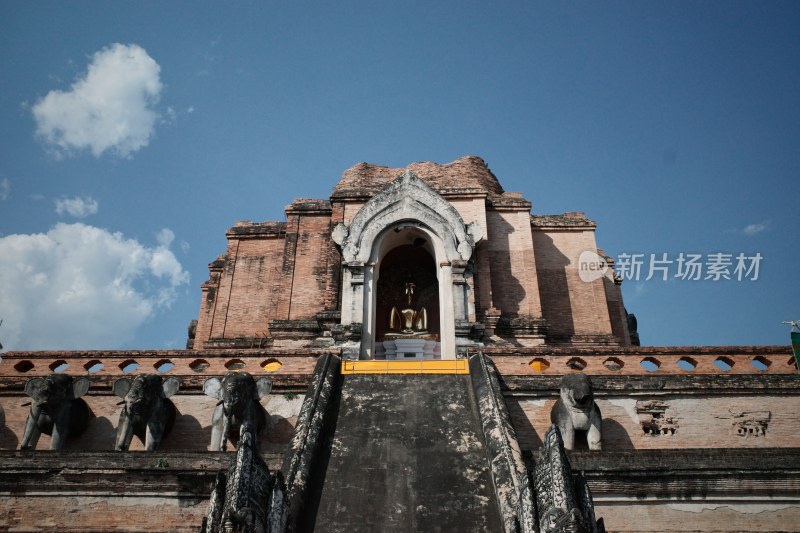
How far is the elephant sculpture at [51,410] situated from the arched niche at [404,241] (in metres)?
6.41

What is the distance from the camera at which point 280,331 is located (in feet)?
55.7

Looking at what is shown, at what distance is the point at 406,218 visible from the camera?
17.5m

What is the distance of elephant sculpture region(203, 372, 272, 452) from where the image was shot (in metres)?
10.6

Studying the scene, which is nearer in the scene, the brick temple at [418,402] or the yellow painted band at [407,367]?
the brick temple at [418,402]

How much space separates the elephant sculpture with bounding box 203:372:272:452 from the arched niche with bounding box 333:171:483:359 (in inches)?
188

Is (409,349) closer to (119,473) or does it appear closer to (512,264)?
(512,264)

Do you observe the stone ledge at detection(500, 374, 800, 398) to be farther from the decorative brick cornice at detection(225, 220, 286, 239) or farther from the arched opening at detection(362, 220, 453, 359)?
the decorative brick cornice at detection(225, 220, 286, 239)

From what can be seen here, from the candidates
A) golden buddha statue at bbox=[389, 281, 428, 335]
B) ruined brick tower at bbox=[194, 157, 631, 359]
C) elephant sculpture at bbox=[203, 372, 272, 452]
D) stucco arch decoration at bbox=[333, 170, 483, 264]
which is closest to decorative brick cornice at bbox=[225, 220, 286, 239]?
ruined brick tower at bbox=[194, 157, 631, 359]

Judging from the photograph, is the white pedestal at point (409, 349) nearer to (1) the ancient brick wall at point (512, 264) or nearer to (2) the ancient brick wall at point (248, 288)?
(1) the ancient brick wall at point (512, 264)

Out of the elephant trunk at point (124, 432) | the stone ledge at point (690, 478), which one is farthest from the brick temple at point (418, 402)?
the elephant trunk at point (124, 432)

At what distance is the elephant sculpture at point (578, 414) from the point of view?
34.7 feet

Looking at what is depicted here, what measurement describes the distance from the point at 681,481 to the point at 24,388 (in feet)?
37.6

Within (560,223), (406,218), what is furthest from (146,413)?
(560,223)

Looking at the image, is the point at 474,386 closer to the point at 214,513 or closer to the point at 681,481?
the point at 681,481
